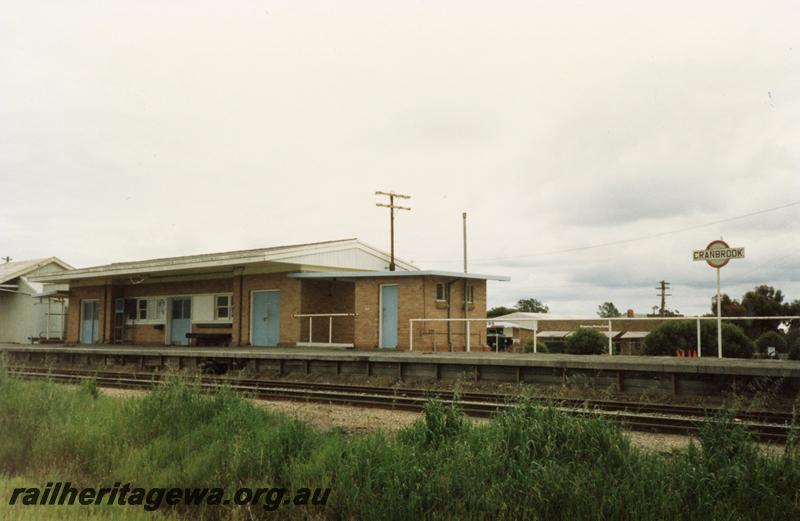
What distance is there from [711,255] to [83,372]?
18.2m

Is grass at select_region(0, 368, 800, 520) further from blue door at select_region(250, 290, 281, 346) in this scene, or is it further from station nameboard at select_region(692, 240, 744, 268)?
blue door at select_region(250, 290, 281, 346)

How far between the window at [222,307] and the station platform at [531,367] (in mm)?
4989

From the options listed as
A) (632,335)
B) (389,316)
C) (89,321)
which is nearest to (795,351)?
(389,316)

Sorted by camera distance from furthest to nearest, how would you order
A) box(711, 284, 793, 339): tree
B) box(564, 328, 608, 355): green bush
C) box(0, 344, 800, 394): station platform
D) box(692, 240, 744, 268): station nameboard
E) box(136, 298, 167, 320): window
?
box(711, 284, 793, 339): tree, box(564, 328, 608, 355): green bush, box(136, 298, 167, 320): window, box(692, 240, 744, 268): station nameboard, box(0, 344, 800, 394): station platform

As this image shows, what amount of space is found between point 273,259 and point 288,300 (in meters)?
2.27

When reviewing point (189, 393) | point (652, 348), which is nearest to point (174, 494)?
point (189, 393)

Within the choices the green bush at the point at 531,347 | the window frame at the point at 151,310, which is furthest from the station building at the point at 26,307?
the green bush at the point at 531,347

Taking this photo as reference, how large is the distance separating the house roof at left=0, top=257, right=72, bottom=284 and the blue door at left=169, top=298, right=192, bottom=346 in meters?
15.3

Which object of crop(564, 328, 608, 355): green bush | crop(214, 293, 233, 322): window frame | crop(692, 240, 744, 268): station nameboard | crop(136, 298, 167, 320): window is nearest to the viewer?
crop(692, 240, 744, 268): station nameboard

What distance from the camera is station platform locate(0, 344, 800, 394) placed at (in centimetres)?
1180

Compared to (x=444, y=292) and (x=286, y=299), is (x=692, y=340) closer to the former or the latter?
(x=444, y=292)

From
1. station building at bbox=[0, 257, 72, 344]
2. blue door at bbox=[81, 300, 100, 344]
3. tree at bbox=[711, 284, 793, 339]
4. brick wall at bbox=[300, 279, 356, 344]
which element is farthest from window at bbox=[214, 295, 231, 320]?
tree at bbox=[711, 284, 793, 339]

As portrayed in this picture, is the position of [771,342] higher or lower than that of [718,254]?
lower

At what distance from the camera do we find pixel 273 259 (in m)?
22.6
